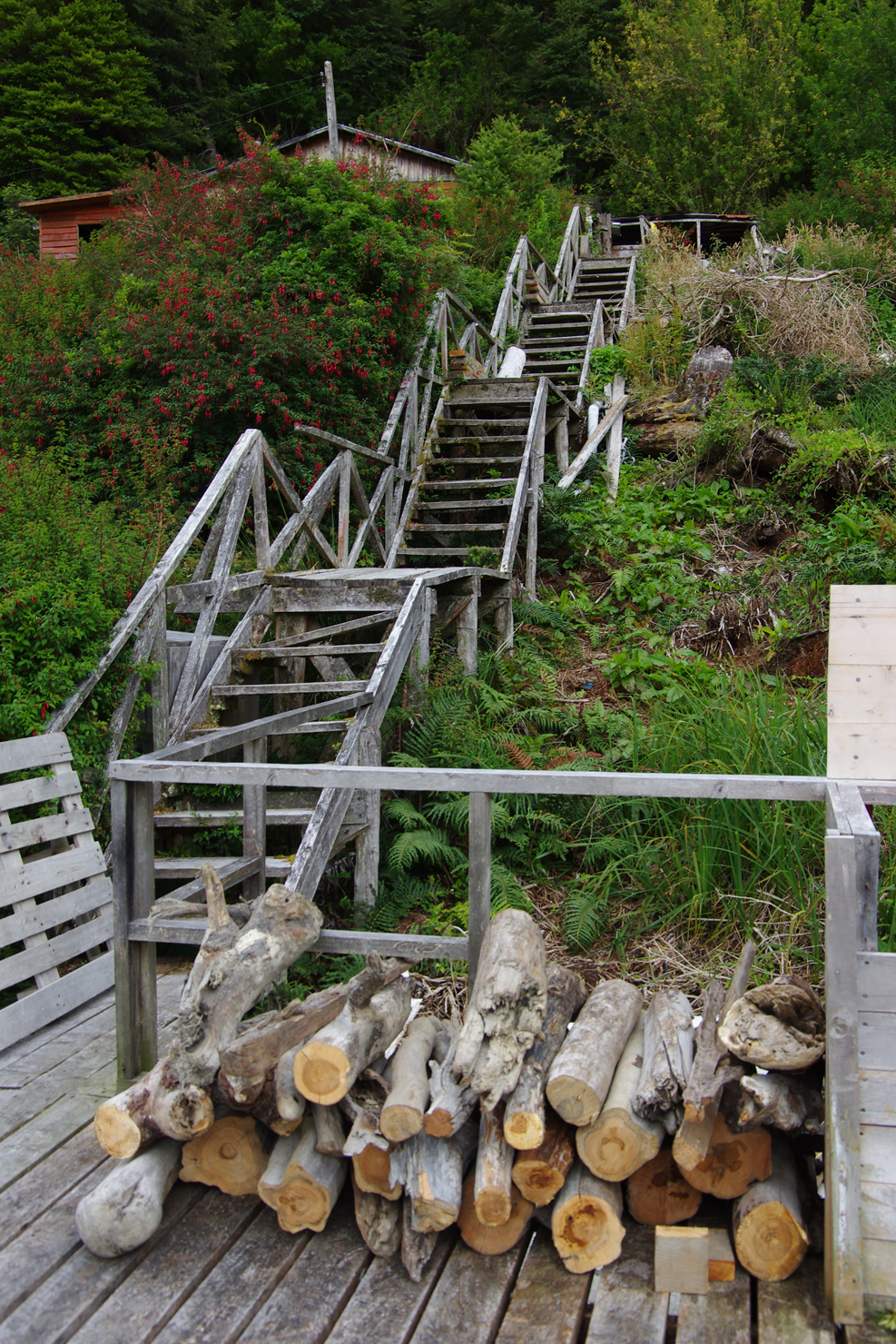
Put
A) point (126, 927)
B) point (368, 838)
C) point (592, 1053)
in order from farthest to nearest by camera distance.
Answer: point (368, 838) < point (126, 927) < point (592, 1053)

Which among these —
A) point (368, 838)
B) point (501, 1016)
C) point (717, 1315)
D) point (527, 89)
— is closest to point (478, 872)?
point (501, 1016)

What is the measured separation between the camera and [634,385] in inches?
490

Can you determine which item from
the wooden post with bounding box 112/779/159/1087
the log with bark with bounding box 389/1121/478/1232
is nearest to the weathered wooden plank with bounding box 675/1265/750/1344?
the log with bark with bounding box 389/1121/478/1232

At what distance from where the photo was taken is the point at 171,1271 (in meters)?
2.32

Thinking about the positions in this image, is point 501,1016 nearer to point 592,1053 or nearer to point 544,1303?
point 592,1053

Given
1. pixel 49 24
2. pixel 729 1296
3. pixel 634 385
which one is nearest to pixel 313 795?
pixel 729 1296

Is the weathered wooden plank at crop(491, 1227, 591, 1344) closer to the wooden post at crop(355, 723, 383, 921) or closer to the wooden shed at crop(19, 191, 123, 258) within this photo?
the wooden post at crop(355, 723, 383, 921)

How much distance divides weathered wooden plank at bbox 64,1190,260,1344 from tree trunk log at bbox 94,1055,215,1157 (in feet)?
0.80

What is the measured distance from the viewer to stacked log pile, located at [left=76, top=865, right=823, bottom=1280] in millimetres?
2277

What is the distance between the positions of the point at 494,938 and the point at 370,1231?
78 centimetres

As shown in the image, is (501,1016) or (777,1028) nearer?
(777,1028)

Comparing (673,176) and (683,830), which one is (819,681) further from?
(673,176)

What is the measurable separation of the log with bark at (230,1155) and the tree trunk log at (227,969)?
Result: 198mm

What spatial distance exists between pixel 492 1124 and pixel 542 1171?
151 millimetres
